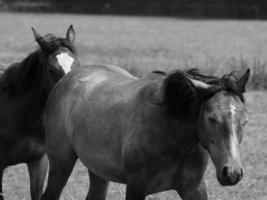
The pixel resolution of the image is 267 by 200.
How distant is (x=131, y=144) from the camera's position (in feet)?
18.0

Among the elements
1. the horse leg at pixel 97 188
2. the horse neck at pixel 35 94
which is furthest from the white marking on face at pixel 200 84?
the horse neck at pixel 35 94

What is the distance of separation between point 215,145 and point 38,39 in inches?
114

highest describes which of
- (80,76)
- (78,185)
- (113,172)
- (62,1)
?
(80,76)

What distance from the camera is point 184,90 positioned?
5.28m

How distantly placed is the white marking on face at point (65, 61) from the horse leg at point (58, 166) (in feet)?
2.79

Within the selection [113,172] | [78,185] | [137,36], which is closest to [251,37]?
[137,36]

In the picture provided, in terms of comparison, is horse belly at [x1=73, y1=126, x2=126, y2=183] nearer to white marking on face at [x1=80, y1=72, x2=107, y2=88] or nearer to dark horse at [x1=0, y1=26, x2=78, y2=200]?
white marking on face at [x1=80, y1=72, x2=107, y2=88]

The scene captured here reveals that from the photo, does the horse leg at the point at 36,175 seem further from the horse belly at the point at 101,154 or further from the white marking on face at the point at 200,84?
the white marking on face at the point at 200,84

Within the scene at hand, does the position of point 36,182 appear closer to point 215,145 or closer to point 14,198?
point 14,198

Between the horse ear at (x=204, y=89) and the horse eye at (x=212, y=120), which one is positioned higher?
the horse ear at (x=204, y=89)

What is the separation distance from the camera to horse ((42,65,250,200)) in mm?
4918

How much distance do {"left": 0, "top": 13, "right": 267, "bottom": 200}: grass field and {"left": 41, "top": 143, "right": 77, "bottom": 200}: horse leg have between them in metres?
1.33

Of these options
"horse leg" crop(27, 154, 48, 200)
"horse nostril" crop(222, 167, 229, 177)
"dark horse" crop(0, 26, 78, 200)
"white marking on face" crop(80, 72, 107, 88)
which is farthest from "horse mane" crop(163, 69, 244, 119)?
"horse leg" crop(27, 154, 48, 200)

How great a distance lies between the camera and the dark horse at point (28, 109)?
23.9 feet
